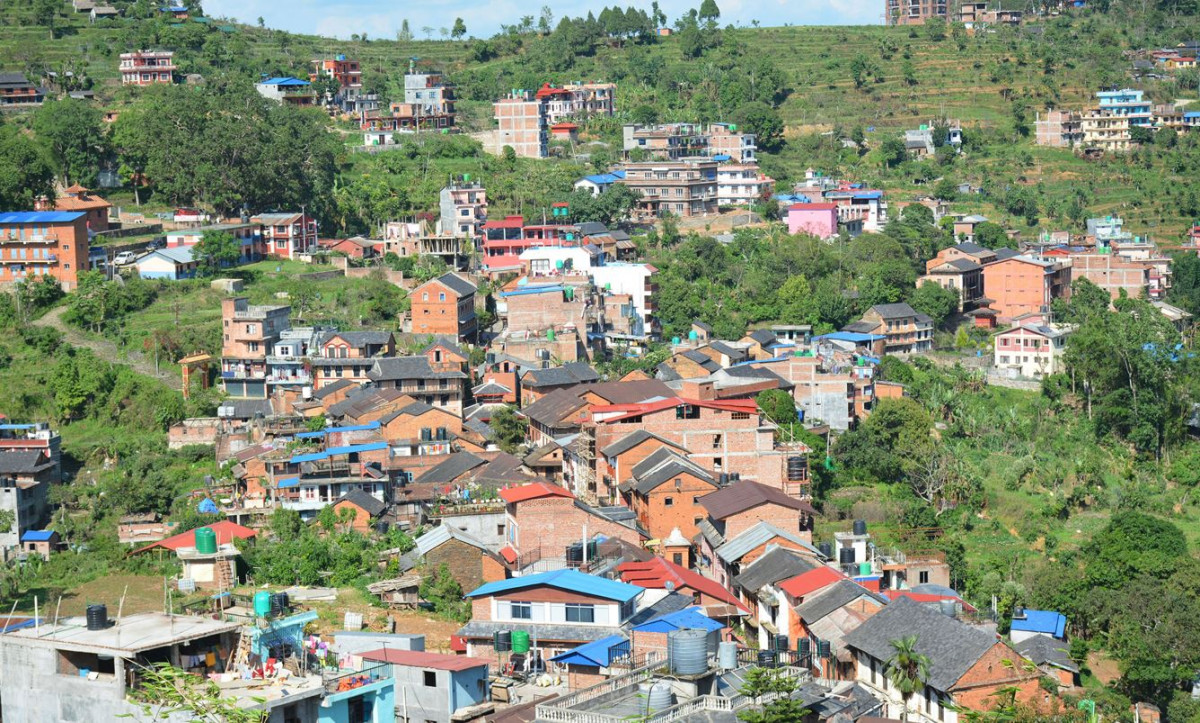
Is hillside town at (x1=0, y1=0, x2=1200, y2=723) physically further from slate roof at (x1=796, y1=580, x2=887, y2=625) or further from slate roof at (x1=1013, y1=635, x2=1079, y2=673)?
slate roof at (x1=1013, y1=635, x2=1079, y2=673)

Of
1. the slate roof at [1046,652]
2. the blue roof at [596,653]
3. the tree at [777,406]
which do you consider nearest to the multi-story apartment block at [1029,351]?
the tree at [777,406]

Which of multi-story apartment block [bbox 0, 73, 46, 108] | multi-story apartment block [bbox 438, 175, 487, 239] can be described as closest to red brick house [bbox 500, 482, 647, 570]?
multi-story apartment block [bbox 438, 175, 487, 239]

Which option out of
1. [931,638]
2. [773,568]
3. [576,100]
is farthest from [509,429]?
[576,100]

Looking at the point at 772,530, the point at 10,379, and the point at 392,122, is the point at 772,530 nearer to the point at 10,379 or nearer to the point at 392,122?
the point at 10,379

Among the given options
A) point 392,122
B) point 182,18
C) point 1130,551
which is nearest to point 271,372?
point 1130,551

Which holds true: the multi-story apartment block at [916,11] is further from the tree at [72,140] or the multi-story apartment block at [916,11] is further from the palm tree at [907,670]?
the palm tree at [907,670]
